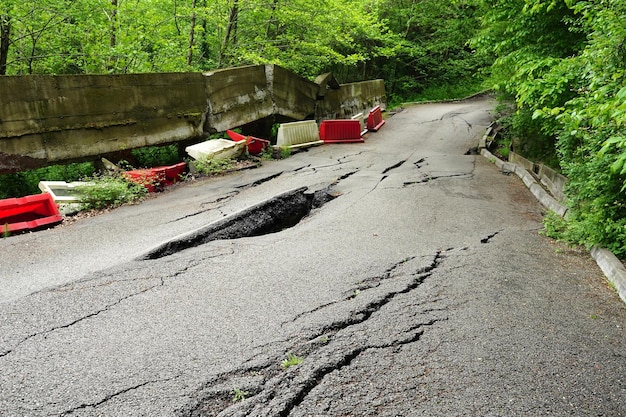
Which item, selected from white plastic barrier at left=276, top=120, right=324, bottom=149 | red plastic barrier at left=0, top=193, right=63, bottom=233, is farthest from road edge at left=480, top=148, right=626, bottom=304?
red plastic barrier at left=0, top=193, right=63, bottom=233

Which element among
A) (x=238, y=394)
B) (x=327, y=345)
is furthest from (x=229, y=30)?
(x=238, y=394)

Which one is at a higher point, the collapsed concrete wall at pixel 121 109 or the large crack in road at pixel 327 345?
the collapsed concrete wall at pixel 121 109

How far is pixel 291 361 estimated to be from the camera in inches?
134

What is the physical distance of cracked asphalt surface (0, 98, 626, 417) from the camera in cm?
303

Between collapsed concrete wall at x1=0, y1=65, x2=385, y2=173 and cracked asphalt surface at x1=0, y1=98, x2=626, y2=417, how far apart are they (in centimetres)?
266

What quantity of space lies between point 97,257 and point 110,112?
5.34m

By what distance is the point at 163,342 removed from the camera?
12.1 ft

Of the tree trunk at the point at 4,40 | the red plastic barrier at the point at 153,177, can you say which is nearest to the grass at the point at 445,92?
the red plastic barrier at the point at 153,177

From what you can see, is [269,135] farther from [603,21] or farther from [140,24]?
[603,21]

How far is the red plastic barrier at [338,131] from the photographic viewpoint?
1579 centimetres

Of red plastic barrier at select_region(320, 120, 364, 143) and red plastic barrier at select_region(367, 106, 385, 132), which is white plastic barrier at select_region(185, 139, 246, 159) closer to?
red plastic barrier at select_region(320, 120, 364, 143)

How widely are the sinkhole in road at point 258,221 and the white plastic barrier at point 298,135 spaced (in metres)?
4.87

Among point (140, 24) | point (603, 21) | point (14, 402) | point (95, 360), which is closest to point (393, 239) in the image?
point (603, 21)

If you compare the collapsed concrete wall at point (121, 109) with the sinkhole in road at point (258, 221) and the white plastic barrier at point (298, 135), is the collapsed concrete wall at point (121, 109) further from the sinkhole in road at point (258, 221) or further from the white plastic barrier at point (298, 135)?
the sinkhole in road at point (258, 221)
